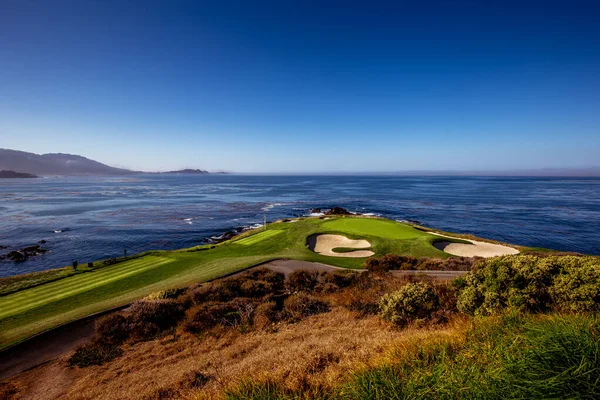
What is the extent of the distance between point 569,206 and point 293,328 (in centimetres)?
8794

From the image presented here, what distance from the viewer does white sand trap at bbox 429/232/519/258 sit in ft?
83.7

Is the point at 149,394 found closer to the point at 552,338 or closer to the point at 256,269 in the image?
the point at 552,338

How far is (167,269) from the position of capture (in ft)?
63.6

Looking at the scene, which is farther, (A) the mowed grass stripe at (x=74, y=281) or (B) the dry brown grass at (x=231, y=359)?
(A) the mowed grass stripe at (x=74, y=281)

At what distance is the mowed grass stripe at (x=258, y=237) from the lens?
2751cm

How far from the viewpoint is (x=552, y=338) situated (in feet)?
10.2

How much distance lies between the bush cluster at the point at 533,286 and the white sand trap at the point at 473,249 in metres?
17.9

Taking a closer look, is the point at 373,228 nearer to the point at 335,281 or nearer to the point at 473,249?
the point at 473,249

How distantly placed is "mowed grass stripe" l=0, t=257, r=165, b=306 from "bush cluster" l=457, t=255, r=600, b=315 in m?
21.3

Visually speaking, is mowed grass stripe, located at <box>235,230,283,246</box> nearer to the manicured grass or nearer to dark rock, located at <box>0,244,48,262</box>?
the manicured grass

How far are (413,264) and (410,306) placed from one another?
11.7m

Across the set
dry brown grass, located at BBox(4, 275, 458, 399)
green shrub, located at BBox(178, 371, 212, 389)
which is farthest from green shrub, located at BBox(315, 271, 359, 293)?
green shrub, located at BBox(178, 371, 212, 389)

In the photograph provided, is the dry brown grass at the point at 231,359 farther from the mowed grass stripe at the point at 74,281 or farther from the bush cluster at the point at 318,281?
the mowed grass stripe at the point at 74,281

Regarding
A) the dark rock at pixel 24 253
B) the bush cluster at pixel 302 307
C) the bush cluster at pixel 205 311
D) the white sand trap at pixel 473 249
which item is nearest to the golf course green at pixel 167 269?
the white sand trap at pixel 473 249
